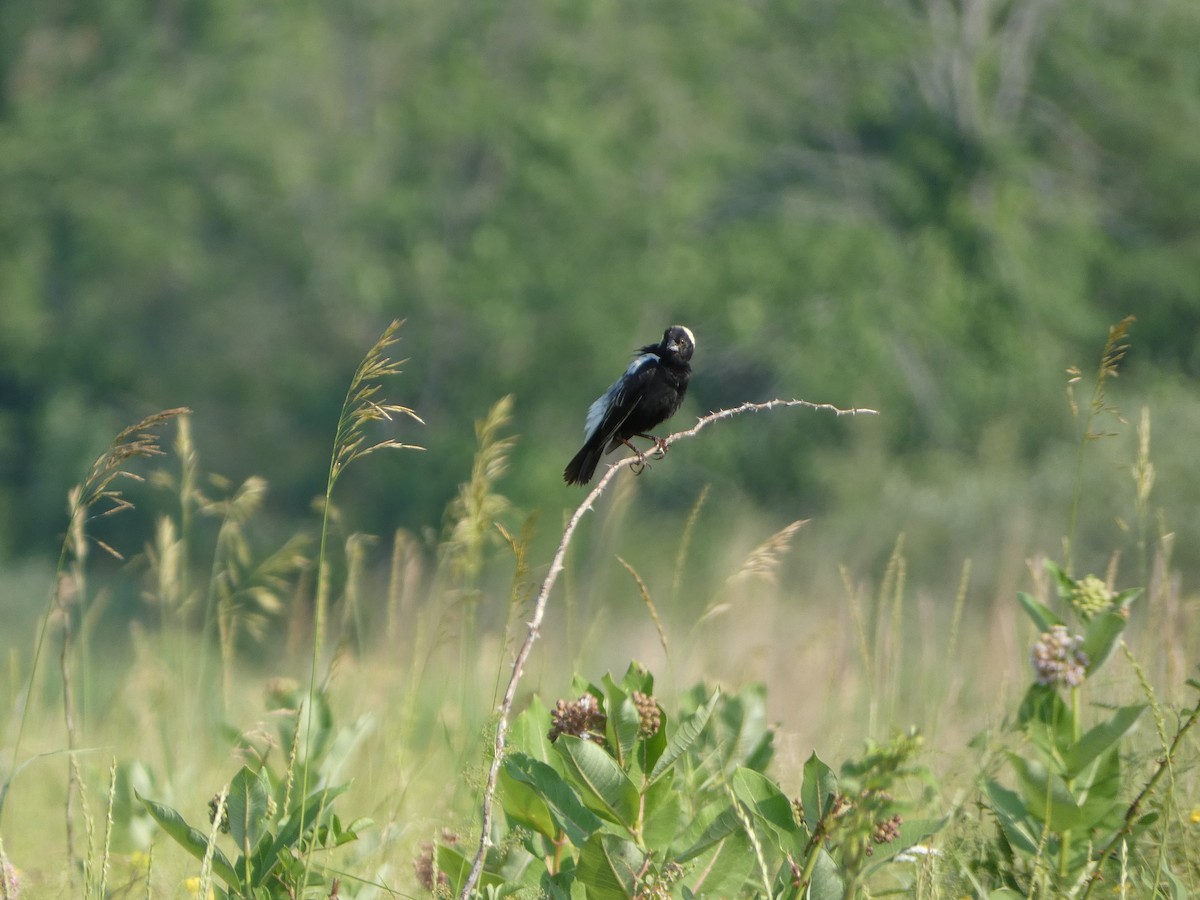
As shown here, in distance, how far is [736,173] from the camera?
2302cm

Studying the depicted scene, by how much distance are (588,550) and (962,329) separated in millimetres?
6059

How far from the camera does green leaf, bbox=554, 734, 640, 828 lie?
6.82 ft

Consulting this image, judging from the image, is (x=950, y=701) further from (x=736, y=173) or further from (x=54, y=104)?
(x=54, y=104)

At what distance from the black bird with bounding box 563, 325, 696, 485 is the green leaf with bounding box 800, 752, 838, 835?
2598mm

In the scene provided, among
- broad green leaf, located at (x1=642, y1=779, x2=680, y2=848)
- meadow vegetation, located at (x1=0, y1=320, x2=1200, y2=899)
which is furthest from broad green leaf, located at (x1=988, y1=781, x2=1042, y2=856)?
broad green leaf, located at (x1=642, y1=779, x2=680, y2=848)

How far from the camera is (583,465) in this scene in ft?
15.5

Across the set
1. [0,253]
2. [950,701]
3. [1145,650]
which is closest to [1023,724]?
[1145,650]

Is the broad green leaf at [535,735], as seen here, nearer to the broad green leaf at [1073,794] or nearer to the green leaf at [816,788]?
the green leaf at [816,788]

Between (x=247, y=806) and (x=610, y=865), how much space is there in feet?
1.86

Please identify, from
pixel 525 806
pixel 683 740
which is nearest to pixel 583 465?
pixel 525 806

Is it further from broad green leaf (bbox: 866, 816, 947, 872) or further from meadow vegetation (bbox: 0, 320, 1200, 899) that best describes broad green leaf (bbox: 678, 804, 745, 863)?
broad green leaf (bbox: 866, 816, 947, 872)

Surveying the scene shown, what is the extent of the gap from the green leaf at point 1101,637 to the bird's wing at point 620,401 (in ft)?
8.92

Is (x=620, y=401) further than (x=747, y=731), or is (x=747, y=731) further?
(x=620, y=401)

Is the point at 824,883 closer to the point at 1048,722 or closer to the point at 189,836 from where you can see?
the point at 1048,722
